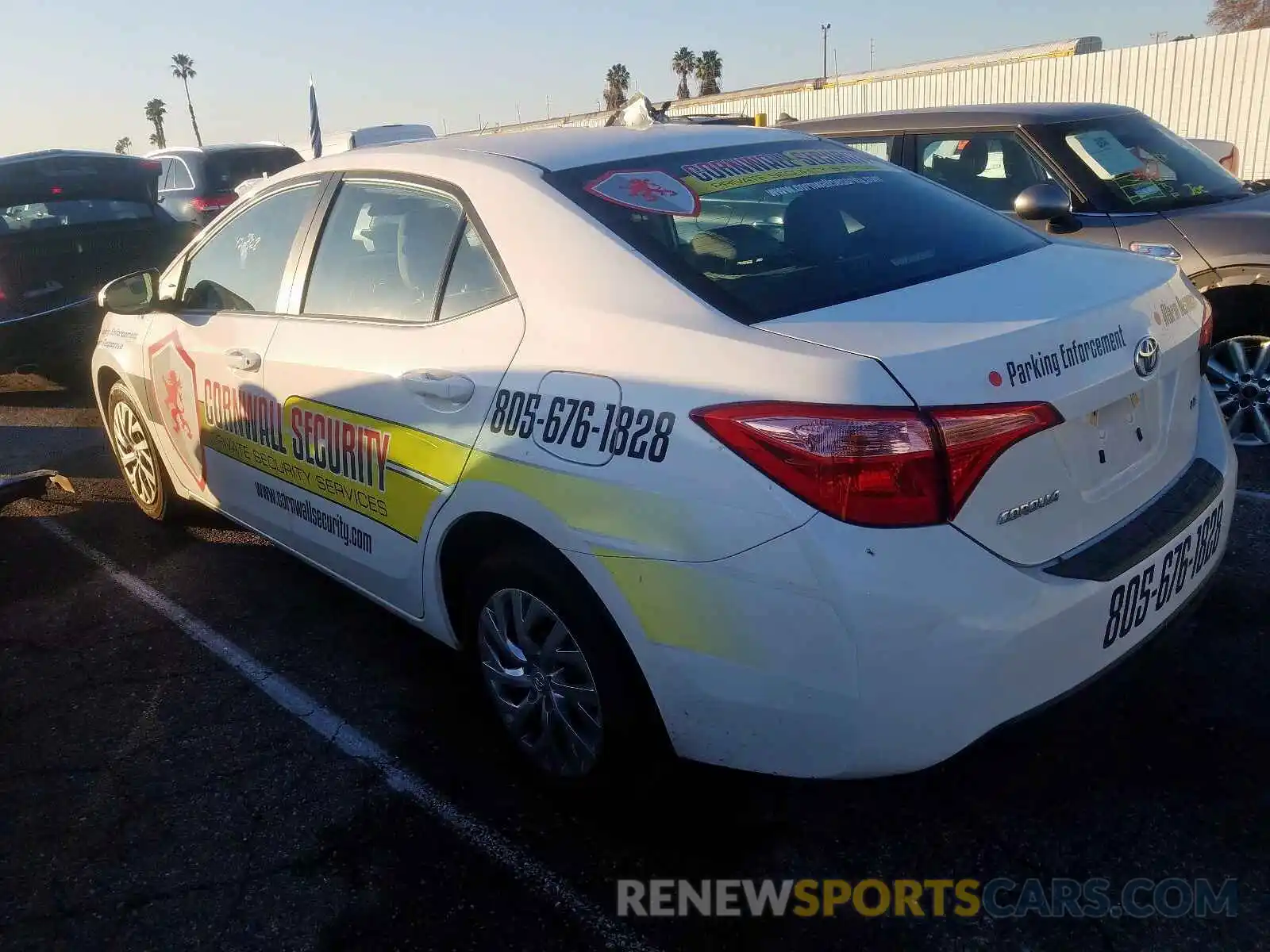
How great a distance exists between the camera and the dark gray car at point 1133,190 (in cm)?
492

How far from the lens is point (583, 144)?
3162 millimetres

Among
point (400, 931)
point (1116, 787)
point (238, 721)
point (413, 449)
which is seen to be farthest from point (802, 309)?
point (238, 721)

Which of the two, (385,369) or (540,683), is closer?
(540,683)

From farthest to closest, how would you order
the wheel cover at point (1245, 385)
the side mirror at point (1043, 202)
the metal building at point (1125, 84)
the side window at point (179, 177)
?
the metal building at point (1125, 84) → the side window at point (179, 177) → the wheel cover at point (1245, 385) → the side mirror at point (1043, 202)

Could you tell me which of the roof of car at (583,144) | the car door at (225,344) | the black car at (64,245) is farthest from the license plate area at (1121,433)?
the black car at (64,245)

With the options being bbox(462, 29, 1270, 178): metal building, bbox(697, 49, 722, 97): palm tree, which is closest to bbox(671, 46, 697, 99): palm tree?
bbox(697, 49, 722, 97): palm tree

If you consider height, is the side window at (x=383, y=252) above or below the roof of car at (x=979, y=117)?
below

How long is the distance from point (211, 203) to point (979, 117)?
34.1 feet

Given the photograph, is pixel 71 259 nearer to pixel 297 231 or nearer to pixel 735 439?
pixel 297 231

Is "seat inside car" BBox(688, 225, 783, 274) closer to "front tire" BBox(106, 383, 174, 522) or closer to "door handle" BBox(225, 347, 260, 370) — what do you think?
"door handle" BBox(225, 347, 260, 370)

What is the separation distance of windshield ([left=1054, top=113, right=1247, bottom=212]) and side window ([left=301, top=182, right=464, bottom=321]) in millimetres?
3629

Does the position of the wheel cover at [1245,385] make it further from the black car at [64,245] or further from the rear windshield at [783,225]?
the black car at [64,245]

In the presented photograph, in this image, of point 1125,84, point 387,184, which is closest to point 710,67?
point 1125,84

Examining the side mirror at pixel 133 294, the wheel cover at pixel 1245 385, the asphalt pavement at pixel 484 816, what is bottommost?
the asphalt pavement at pixel 484 816
